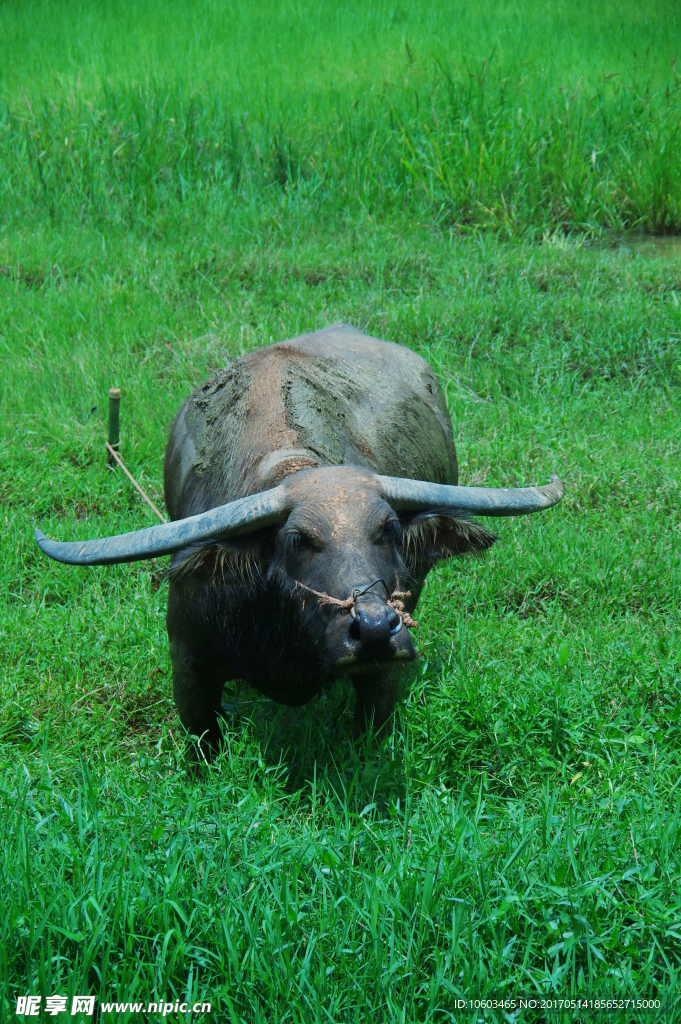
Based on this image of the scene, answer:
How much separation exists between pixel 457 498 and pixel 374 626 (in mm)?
817

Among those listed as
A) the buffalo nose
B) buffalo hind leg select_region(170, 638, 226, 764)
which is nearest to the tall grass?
buffalo hind leg select_region(170, 638, 226, 764)

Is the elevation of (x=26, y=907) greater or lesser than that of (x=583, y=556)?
greater

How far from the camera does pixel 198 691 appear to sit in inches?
124

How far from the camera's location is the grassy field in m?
2.11

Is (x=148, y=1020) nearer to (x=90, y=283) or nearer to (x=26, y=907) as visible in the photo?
(x=26, y=907)

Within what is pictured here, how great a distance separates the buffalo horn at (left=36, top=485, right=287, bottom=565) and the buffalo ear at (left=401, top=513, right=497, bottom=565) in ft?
1.67

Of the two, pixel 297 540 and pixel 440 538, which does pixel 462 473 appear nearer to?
pixel 440 538

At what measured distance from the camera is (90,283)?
6.73 meters

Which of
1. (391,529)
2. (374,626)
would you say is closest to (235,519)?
(391,529)

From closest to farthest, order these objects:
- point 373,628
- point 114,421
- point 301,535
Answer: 1. point 373,628
2. point 301,535
3. point 114,421

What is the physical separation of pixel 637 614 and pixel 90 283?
187 inches

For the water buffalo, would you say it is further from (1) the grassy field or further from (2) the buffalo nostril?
(1) the grassy field

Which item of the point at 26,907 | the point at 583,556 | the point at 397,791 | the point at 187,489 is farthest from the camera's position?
the point at 583,556

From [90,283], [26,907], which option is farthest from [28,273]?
[26,907]
